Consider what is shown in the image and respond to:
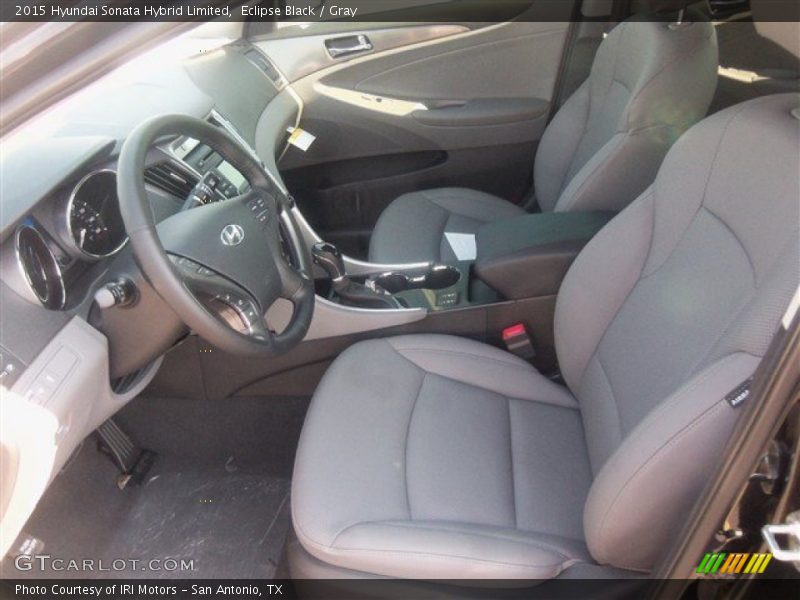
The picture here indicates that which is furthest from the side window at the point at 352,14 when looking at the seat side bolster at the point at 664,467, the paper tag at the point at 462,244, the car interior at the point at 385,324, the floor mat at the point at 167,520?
the seat side bolster at the point at 664,467

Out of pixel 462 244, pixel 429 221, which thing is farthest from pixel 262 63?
pixel 462 244

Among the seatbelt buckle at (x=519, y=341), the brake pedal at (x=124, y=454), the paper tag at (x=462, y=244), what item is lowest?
the brake pedal at (x=124, y=454)

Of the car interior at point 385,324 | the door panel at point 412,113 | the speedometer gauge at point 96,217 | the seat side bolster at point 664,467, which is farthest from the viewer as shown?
the door panel at point 412,113

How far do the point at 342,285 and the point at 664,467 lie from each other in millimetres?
861

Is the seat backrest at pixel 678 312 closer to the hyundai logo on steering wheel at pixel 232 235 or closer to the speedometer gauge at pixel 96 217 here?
the hyundai logo on steering wheel at pixel 232 235

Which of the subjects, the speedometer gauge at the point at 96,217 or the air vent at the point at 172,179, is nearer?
the speedometer gauge at the point at 96,217

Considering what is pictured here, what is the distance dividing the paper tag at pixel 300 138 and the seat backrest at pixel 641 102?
0.81 meters

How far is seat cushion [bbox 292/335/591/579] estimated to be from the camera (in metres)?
1.14

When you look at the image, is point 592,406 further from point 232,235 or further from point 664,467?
point 232,235

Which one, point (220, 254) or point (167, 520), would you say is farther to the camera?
point (167, 520)

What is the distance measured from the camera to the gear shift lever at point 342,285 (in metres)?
1.65

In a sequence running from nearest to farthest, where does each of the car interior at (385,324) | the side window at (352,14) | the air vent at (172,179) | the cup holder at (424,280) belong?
the car interior at (385,324), the air vent at (172,179), the cup holder at (424,280), the side window at (352,14)

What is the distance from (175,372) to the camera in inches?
65.2

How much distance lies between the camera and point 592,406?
1.36 meters
